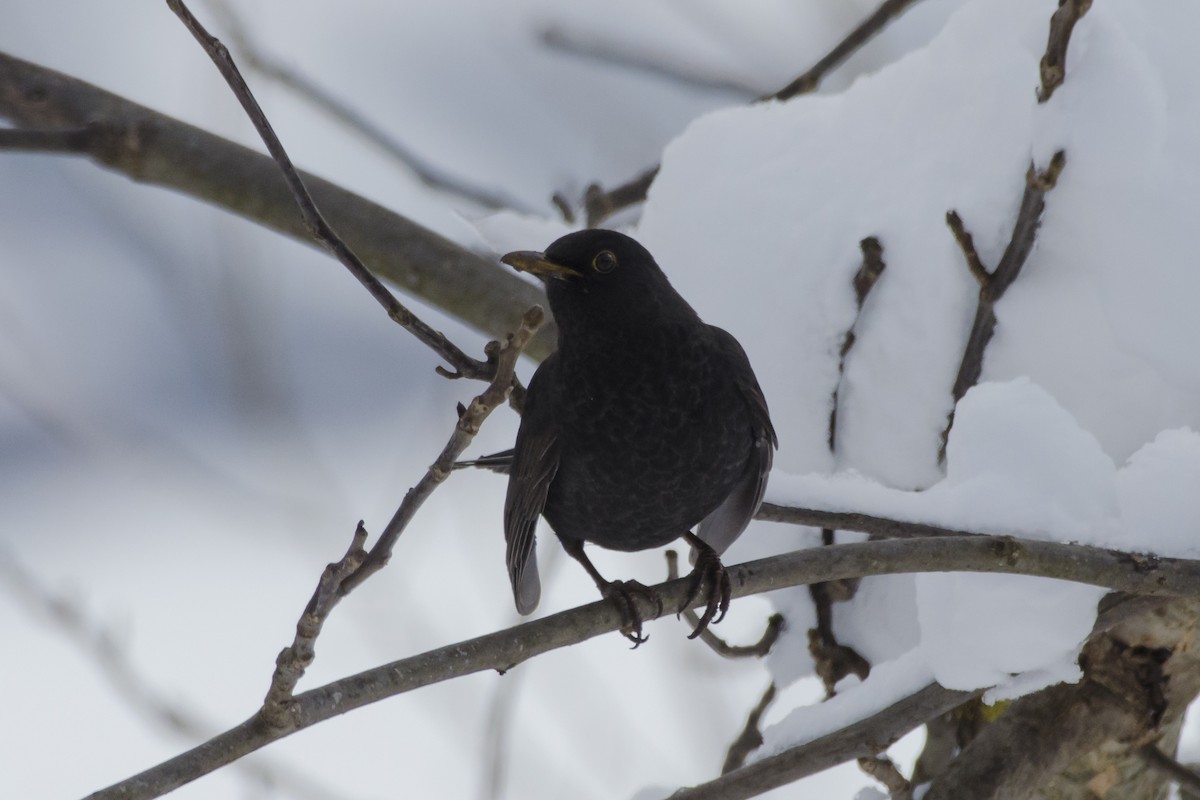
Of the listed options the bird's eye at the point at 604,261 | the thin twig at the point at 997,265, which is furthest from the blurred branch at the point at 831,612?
the bird's eye at the point at 604,261

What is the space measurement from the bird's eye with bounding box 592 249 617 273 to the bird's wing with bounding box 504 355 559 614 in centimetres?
30

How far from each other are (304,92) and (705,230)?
1.87 meters

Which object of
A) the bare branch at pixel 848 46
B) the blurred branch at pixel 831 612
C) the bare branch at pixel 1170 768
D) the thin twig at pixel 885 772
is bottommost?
the bare branch at pixel 1170 768

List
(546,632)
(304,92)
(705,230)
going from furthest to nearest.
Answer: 1. (304,92)
2. (705,230)
3. (546,632)

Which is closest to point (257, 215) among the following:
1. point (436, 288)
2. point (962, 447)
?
point (436, 288)

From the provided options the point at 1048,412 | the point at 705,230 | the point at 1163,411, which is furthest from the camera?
the point at 705,230

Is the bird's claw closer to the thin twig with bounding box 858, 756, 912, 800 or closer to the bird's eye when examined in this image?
the thin twig with bounding box 858, 756, 912, 800

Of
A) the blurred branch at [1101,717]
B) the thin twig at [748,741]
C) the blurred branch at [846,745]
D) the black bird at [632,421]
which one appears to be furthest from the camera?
the thin twig at [748,741]

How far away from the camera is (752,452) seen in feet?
10.0

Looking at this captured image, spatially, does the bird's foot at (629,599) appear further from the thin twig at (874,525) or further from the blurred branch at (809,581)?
the thin twig at (874,525)

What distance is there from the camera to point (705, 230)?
327 centimetres

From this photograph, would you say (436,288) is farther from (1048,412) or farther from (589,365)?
(1048,412)

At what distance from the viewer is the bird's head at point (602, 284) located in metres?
3.06

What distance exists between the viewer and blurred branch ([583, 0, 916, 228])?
3.50 metres
